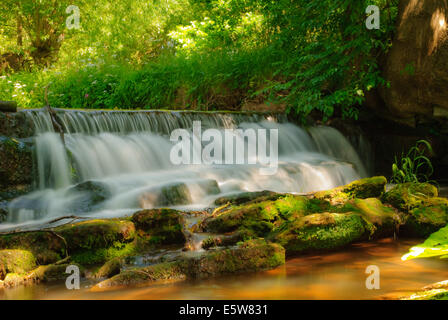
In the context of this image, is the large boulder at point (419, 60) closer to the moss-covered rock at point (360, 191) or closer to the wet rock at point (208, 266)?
the moss-covered rock at point (360, 191)

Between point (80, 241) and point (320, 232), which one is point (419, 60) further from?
point (80, 241)

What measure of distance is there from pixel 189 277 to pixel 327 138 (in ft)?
26.0

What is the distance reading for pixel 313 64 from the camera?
10.1 m

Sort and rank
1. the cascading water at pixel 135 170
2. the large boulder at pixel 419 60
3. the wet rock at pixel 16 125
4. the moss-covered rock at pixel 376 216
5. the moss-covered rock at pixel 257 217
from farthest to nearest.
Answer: the large boulder at pixel 419 60, the wet rock at pixel 16 125, the cascading water at pixel 135 170, the moss-covered rock at pixel 376 216, the moss-covered rock at pixel 257 217

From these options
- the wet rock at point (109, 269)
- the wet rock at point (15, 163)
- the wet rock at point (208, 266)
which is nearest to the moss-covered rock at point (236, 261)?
the wet rock at point (208, 266)

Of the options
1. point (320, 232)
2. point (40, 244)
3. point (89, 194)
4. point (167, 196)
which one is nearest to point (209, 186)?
point (167, 196)

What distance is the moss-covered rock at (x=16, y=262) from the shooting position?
3473 millimetres

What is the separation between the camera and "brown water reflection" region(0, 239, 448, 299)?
308 cm

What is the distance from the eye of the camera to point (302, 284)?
3.33 m

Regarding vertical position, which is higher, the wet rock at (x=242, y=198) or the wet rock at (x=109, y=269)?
the wet rock at (x=242, y=198)

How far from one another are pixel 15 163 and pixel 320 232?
471 centimetres

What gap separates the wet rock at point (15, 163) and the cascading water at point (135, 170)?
0.57 feet
